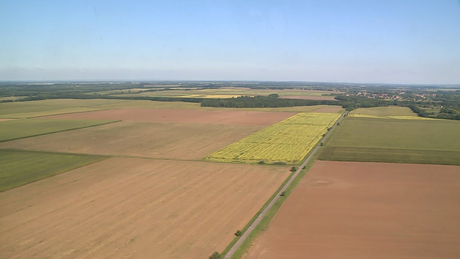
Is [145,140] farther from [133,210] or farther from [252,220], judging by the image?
[252,220]

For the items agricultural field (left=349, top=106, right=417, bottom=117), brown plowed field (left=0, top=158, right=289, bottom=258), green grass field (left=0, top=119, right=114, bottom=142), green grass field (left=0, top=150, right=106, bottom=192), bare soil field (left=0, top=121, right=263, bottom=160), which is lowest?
brown plowed field (left=0, top=158, right=289, bottom=258)

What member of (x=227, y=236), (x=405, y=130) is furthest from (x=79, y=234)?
(x=405, y=130)

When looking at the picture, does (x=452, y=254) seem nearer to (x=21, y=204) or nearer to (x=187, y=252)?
(x=187, y=252)

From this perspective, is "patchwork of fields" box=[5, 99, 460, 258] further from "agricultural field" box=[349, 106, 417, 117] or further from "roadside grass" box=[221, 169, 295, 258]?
"agricultural field" box=[349, 106, 417, 117]

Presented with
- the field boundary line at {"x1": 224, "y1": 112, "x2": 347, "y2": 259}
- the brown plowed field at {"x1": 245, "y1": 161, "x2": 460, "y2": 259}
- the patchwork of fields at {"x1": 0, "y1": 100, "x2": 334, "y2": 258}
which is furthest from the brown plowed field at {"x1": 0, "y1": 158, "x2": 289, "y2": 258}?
the brown plowed field at {"x1": 245, "y1": 161, "x2": 460, "y2": 259}

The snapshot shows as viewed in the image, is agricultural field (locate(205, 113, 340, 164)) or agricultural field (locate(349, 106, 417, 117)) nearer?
agricultural field (locate(205, 113, 340, 164))

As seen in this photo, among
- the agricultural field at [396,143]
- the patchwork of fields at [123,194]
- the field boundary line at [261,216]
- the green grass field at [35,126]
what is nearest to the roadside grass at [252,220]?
the field boundary line at [261,216]
